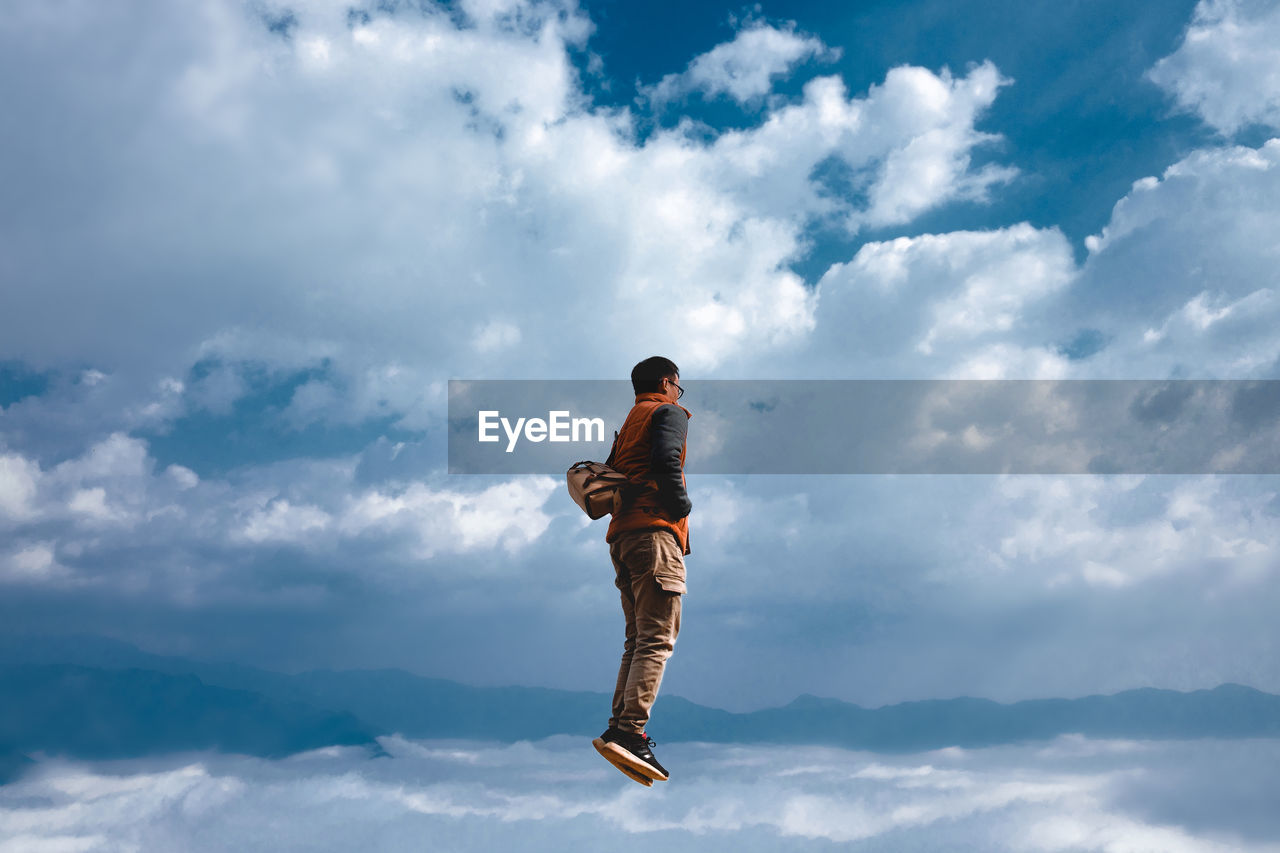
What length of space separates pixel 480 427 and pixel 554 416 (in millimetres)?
1188

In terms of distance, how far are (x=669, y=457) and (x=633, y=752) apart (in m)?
3.10

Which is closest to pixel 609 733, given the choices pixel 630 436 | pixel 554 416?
pixel 630 436

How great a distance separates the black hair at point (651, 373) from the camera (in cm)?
972

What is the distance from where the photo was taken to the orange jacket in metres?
9.26

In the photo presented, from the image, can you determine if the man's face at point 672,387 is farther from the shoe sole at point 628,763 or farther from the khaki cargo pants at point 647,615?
the shoe sole at point 628,763

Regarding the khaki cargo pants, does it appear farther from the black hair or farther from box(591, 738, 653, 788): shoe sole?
the black hair

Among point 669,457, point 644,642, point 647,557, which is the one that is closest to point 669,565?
point 647,557

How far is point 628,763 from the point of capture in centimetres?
894

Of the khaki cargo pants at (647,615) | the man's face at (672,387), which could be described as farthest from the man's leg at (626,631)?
the man's face at (672,387)

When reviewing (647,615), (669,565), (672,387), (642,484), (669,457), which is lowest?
(647,615)

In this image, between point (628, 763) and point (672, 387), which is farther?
point (672, 387)

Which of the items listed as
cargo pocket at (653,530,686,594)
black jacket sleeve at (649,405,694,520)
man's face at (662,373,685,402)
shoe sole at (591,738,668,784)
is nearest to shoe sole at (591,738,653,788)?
shoe sole at (591,738,668,784)

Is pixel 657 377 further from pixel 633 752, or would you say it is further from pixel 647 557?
pixel 633 752

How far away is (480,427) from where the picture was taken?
12.9 m
